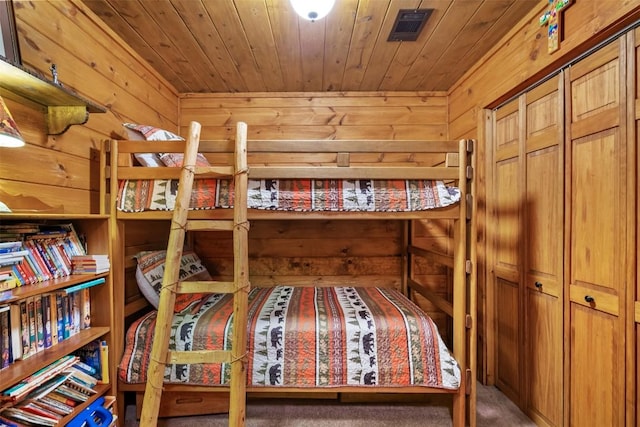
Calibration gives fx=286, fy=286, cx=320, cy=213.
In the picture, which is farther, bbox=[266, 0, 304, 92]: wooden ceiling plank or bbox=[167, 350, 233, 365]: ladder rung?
bbox=[266, 0, 304, 92]: wooden ceiling plank

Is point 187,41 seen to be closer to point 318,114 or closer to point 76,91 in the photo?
point 76,91

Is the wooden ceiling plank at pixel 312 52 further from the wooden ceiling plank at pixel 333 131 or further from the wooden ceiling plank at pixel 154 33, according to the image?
the wooden ceiling plank at pixel 154 33

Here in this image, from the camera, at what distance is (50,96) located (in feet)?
4.21

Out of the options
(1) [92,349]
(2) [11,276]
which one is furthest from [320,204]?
(1) [92,349]

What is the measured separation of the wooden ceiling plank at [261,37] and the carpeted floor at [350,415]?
7.76ft

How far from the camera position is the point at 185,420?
1674 millimetres

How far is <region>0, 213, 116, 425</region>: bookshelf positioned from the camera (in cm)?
104

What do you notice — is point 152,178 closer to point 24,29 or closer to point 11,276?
point 11,276

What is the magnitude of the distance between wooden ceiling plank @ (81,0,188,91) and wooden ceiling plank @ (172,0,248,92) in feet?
1.17

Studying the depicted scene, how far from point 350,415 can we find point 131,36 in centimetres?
277

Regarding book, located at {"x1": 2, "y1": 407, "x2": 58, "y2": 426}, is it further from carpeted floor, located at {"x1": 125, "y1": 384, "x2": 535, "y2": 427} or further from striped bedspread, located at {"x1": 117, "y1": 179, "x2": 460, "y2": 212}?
striped bedspread, located at {"x1": 117, "y1": 179, "x2": 460, "y2": 212}

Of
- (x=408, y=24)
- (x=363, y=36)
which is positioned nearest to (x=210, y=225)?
(x=363, y=36)

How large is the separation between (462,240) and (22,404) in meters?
2.06

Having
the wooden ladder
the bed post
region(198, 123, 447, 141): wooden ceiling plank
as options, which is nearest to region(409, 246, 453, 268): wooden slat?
the bed post
